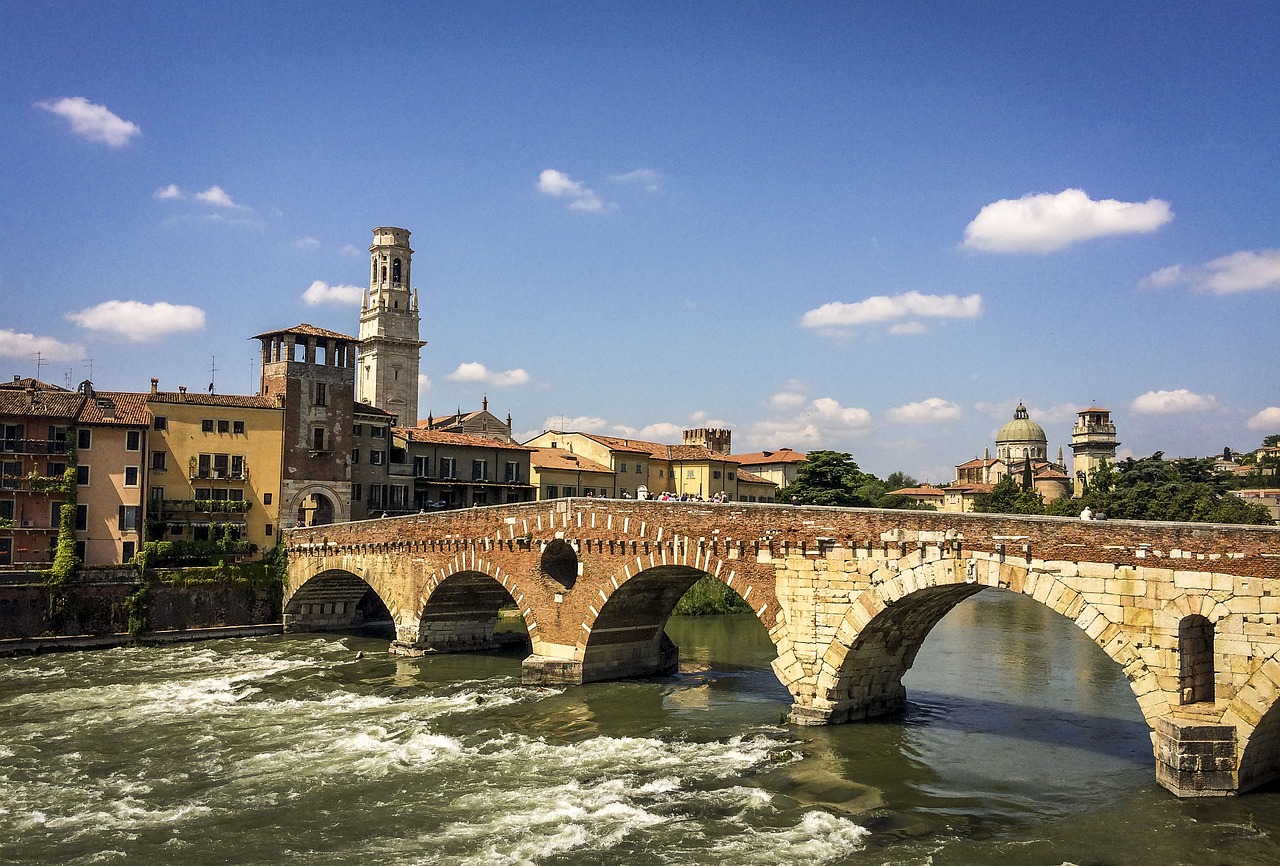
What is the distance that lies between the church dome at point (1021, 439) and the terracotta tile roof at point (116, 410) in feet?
393

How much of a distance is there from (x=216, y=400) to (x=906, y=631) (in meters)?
36.5

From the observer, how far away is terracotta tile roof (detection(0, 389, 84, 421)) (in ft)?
146

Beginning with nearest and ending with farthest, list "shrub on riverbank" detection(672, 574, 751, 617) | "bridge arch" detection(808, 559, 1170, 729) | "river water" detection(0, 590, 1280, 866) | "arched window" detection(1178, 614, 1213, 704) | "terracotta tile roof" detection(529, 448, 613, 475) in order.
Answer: "river water" detection(0, 590, 1280, 866)
"arched window" detection(1178, 614, 1213, 704)
"bridge arch" detection(808, 559, 1170, 729)
"shrub on riverbank" detection(672, 574, 751, 617)
"terracotta tile roof" detection(529, 448, 613, 475)

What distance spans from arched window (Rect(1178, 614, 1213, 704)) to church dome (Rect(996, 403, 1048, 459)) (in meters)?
128

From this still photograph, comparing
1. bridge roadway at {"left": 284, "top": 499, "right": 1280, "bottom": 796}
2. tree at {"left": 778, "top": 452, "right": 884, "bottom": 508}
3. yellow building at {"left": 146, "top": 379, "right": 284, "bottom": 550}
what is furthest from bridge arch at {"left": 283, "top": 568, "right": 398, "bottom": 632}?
tree at {"left": 778, "top": 452, "right": 884, "bottom": 508}

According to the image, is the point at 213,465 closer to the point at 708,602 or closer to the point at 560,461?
the point at 560,461

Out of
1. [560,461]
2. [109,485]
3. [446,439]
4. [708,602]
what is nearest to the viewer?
[109,485]

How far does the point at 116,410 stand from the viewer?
48219 millimetres

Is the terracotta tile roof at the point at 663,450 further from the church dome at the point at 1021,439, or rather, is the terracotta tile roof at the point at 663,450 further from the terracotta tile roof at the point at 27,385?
the church dome at the point at 1021,439

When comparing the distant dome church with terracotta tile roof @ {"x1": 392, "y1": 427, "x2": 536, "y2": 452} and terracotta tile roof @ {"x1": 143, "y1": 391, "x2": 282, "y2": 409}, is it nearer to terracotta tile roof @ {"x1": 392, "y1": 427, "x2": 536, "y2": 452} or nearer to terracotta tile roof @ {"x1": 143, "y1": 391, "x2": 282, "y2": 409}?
terracotta tile roof @ {"x1": 392, "y1": 427, "x2": 536, "y2": 452}

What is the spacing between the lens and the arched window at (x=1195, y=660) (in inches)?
776

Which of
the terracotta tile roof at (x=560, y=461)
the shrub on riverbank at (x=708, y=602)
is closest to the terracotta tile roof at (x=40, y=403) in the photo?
the terracotta tile roof at (x=560, y=461)

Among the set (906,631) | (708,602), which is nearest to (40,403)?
(708,602)

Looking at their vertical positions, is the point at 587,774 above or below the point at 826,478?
below
